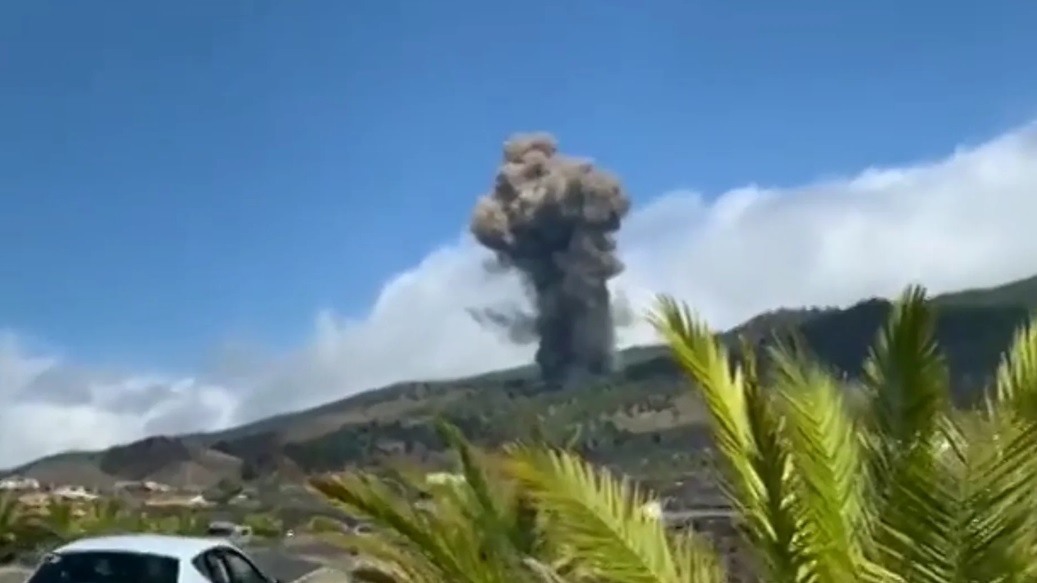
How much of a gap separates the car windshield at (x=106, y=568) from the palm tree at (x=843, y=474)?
5949mm

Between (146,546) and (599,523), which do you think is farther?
(146,546)

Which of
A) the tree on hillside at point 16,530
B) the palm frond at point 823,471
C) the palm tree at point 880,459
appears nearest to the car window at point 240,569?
the palm tree at point 880,459

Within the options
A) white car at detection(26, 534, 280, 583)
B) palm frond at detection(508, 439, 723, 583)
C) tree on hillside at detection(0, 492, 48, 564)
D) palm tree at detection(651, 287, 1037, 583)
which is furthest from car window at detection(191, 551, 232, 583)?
tree on hillside at detection(0, 492, 48, 564)

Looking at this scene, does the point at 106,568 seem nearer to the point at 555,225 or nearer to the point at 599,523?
the point at 599,523

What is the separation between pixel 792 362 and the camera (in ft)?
18.6

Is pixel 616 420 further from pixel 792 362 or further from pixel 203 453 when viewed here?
pixel 792 362

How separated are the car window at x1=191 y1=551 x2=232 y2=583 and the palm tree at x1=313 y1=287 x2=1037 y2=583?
6178mm

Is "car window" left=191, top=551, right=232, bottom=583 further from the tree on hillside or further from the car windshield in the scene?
the tree on hillside

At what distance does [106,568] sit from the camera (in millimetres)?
11672

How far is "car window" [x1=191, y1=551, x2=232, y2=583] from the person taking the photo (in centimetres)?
1202

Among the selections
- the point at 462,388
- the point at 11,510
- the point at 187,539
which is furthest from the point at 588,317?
the point at 187,539

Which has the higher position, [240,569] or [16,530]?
[16,530]

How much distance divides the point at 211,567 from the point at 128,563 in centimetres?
69

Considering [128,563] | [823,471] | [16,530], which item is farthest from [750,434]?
[16,530]
